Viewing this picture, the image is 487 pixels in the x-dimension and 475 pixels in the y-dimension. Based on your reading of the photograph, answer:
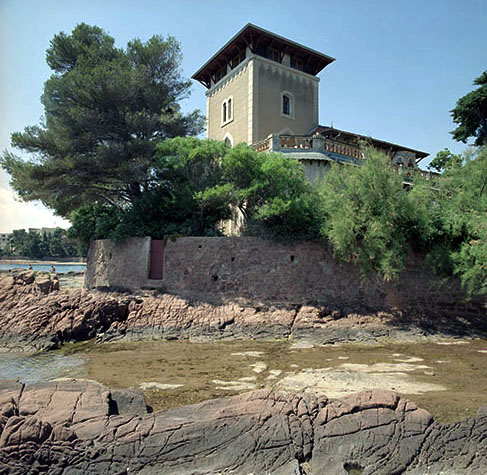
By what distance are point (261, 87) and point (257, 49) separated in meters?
2.64

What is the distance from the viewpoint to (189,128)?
2000 centimetres

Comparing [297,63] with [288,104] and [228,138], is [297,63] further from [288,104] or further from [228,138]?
[228,138]

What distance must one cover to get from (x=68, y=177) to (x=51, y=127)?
3358mm

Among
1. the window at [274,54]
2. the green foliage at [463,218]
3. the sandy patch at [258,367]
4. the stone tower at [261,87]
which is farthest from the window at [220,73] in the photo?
the sandy patch at [258,367]

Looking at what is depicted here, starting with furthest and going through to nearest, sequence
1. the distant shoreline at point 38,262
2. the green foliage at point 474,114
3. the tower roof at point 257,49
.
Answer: the distant shoreline at point 38,262
the tower roof at point 257,49
the green foliage at point 474,114

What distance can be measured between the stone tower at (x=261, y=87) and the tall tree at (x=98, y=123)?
14.9ft

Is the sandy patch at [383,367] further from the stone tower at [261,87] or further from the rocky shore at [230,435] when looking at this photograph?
the stone tower at [261,87]

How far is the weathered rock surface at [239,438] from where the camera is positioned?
502 centimetres

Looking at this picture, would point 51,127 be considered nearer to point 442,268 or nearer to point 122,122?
point 122,122

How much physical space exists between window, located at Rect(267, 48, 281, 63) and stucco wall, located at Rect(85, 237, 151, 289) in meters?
15.0

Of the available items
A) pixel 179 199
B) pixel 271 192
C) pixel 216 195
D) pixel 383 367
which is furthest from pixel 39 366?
pixel 271 192

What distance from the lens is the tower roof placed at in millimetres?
21719

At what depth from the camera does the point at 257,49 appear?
22453 millimetres

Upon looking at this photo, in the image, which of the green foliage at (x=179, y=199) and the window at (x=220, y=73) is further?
the window at (x=220, y=73)
